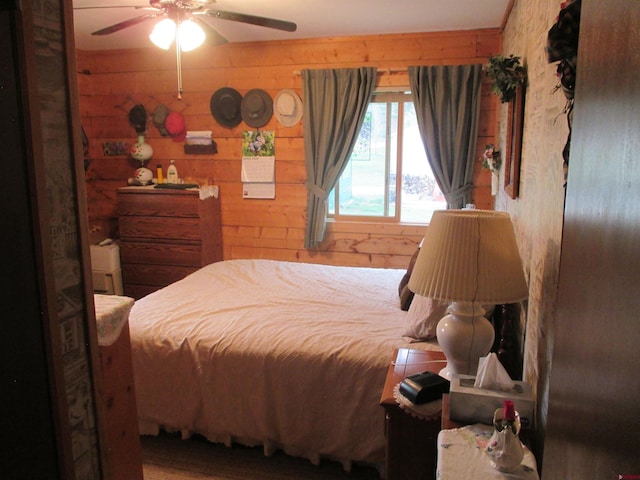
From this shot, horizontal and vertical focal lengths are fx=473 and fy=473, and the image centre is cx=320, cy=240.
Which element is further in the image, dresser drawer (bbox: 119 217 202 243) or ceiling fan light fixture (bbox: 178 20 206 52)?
dresser drawer (bbox: 119 217 202 243)

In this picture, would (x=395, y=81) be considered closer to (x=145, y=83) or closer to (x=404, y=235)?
(x=404, y=235)

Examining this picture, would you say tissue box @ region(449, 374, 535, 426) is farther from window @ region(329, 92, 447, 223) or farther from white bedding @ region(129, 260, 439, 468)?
window @ region(329, 92, 447, 223)

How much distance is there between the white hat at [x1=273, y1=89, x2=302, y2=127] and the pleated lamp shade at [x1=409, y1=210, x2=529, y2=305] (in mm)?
2916

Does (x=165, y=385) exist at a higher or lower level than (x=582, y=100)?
lower

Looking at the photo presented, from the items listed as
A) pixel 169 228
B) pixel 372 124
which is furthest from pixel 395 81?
pixel 169 228

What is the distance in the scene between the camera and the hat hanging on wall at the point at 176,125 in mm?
4395

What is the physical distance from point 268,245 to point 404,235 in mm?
1272

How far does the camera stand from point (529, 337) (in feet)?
5.24

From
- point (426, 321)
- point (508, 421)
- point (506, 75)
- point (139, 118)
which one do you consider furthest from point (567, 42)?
point (139, 118)

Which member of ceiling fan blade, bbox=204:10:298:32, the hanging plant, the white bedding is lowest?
the white bedding

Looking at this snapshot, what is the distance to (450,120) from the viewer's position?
150 inches

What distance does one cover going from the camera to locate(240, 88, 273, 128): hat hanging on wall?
4.20m

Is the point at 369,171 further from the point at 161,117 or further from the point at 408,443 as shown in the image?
the point at 408,443

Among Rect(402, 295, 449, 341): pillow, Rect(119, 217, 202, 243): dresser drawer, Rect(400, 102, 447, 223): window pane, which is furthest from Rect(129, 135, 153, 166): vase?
Rect(402, 295, 449, 341): pillow
